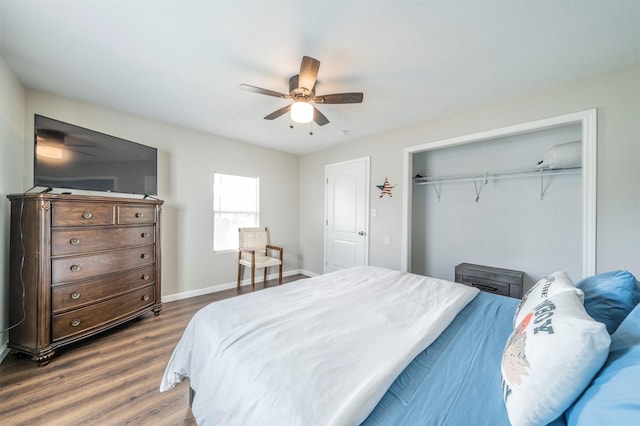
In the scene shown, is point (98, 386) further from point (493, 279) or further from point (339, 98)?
point (493, 279)

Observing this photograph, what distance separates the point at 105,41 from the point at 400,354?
8.87 feet

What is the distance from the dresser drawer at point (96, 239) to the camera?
2.03 m

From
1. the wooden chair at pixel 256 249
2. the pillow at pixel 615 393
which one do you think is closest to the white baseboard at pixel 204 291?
the wooden chair at pixel 256 249

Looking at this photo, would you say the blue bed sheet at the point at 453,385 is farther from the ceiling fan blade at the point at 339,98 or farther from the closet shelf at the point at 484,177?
the closet shelf at the point at 484,177

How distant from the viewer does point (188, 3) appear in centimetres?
143

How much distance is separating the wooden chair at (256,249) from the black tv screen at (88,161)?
148 centimetres

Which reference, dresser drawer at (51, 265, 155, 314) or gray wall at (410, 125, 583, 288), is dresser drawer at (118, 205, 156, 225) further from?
gray wall at (410, 125, 583, 288)

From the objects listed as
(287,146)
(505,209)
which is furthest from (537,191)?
(287,146)

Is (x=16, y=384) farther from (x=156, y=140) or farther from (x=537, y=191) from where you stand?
(x=537, y=191)

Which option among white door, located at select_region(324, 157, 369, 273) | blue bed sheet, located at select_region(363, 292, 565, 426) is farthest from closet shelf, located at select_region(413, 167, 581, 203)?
blue bed sheet, located at select_region(363, 292, 565, 426)

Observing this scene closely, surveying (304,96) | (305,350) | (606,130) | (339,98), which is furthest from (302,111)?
(606,130)

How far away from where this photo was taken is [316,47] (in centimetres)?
177

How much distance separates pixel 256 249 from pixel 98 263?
6.95ft

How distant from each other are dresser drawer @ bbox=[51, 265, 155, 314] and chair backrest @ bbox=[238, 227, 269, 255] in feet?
4.68
